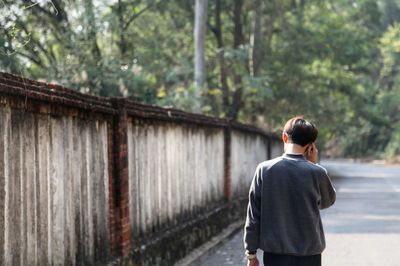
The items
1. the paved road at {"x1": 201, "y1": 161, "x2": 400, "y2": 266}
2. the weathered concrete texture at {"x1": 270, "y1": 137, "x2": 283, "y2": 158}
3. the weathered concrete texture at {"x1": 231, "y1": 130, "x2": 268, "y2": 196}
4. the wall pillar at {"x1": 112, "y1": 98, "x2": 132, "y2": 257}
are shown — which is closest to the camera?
the wall pillar at {"x1": 112, "y1": 98, "x2": 132, "y2": 257}

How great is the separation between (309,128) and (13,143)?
7.22ft

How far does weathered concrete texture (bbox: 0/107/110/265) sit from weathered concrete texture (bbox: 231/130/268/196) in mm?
7775

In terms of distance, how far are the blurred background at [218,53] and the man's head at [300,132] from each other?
36.6 feet

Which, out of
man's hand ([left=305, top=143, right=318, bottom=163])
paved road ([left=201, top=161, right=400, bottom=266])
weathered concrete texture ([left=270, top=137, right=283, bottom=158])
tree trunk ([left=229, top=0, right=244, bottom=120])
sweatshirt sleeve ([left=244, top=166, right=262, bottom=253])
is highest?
tree trunk ([left=229, top=0, right=244, bottom=120])

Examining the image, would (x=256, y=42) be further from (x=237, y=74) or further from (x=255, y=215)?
(x=255, y=215)

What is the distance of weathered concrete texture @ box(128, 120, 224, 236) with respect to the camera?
8320 mm

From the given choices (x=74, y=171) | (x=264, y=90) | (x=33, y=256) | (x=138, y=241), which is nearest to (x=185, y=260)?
(x=138, y=241)

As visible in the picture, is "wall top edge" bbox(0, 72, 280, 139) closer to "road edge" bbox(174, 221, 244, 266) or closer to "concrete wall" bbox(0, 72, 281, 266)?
"concrete wall" bbox(0, 72, 281, 266)

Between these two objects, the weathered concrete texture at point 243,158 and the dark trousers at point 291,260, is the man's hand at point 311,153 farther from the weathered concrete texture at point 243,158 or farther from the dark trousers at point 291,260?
the weathered concrete texture at point 243,158

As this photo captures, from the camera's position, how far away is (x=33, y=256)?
541cm

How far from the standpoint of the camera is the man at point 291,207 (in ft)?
15.8

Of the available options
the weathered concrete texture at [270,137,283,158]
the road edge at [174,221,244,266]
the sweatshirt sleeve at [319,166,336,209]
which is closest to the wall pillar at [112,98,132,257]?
the road edge at [174,221,244,266]

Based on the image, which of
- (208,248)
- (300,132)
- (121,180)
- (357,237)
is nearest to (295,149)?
(300,132)

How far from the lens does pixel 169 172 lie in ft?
31.9
